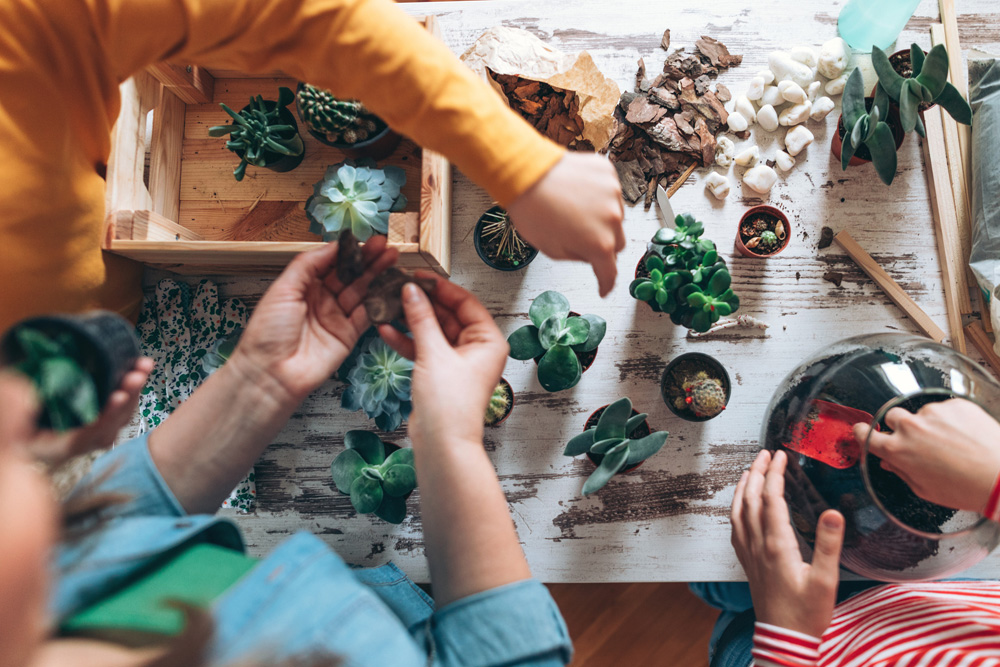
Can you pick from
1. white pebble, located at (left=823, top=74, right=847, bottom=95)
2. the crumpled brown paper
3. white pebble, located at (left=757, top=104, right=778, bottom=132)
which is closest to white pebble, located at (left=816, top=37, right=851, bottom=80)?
white pebble, located at (left=823, top=74, right=847, bottom=95)

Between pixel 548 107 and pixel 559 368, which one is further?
pixel 548 107

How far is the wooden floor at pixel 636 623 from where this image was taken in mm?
1416

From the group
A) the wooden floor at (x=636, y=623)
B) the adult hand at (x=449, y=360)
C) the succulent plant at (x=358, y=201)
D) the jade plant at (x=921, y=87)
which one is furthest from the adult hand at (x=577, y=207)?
the wooden floor at (x=636, y=623)

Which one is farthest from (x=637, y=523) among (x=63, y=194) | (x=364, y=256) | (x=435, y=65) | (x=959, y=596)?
(x=63, y=194)

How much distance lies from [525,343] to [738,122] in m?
0.58

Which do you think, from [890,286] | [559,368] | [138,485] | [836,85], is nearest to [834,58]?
[836,85]

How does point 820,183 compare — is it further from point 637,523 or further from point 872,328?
point 637,523

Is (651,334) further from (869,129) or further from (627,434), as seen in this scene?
(869,129)

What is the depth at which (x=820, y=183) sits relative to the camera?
40.0 inches

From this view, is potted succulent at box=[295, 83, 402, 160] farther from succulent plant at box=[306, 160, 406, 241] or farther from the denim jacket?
the denim jacket

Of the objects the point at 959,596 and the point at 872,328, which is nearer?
the point at 959,596

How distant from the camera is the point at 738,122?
1002 millimetres

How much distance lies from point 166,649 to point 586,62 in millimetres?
991

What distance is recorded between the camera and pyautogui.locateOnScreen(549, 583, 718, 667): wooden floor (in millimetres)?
1416
